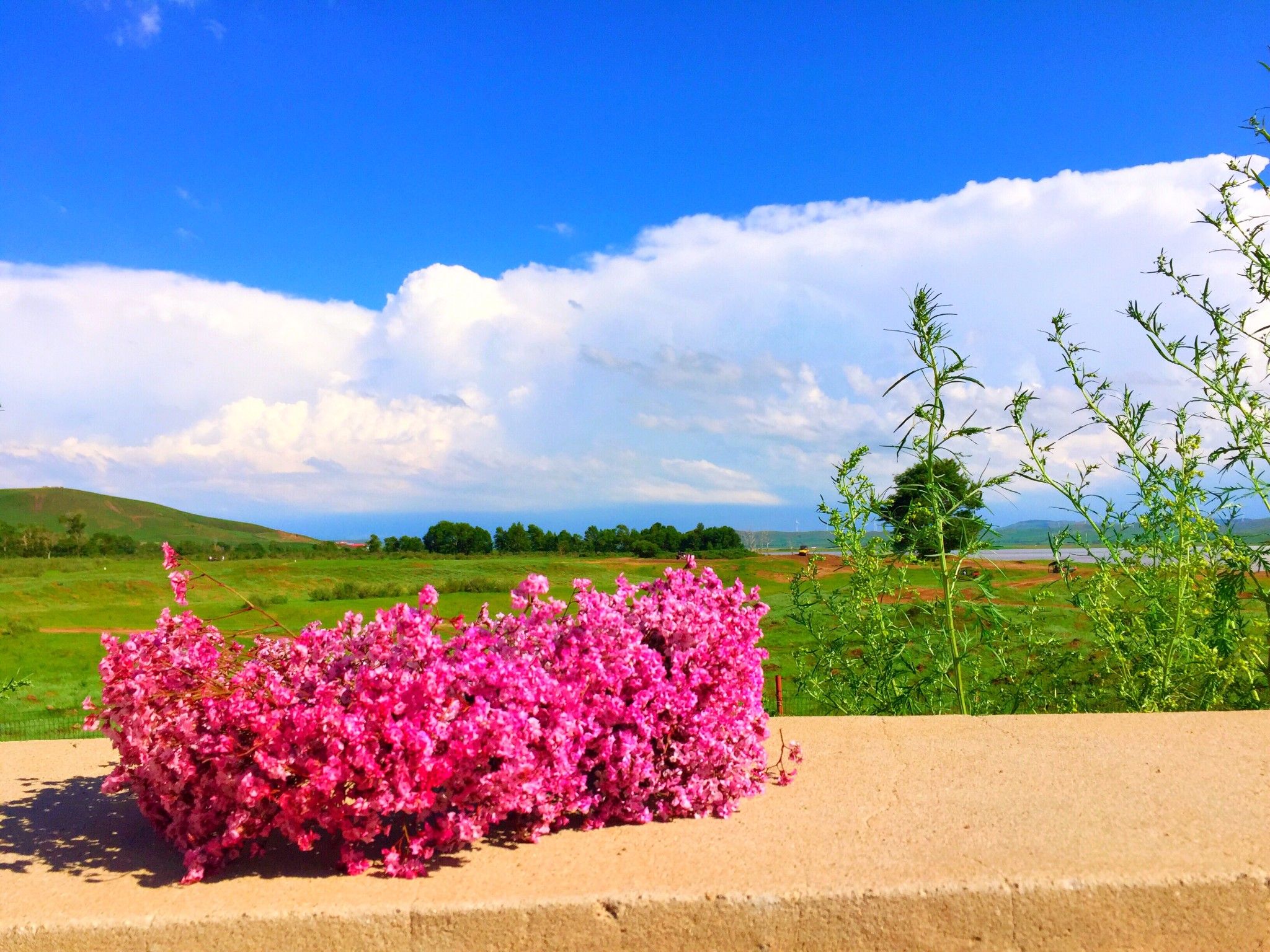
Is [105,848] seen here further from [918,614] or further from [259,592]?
[259,592]

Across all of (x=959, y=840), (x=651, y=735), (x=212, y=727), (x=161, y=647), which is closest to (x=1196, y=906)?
(x=959, y=840)

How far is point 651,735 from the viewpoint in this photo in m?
3.12

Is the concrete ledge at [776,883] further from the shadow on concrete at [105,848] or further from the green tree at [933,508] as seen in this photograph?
the green tree at [933,508]

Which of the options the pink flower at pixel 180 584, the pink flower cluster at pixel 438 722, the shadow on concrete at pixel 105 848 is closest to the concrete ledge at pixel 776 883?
the shadow on concrete at pixel 105 848

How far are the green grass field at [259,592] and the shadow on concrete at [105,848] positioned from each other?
2.30 metres

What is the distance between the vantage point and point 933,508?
15.5 ft

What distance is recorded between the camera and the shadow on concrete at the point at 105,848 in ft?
9.45

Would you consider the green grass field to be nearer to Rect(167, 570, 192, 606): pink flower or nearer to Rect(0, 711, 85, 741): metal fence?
Rect(0, 711, 85, 741): metal fence

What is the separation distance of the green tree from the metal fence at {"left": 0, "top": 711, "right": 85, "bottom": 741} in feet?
18.3

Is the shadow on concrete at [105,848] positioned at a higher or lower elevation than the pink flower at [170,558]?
lower

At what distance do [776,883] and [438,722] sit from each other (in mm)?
1133

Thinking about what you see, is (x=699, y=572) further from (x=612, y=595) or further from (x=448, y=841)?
(x=448, y=841)

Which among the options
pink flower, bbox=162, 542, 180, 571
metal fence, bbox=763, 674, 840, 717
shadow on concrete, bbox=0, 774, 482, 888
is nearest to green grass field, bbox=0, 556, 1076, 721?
metal fence, bbox=763, 674, 840, 717

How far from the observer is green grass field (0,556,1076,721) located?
7711 millimetres
